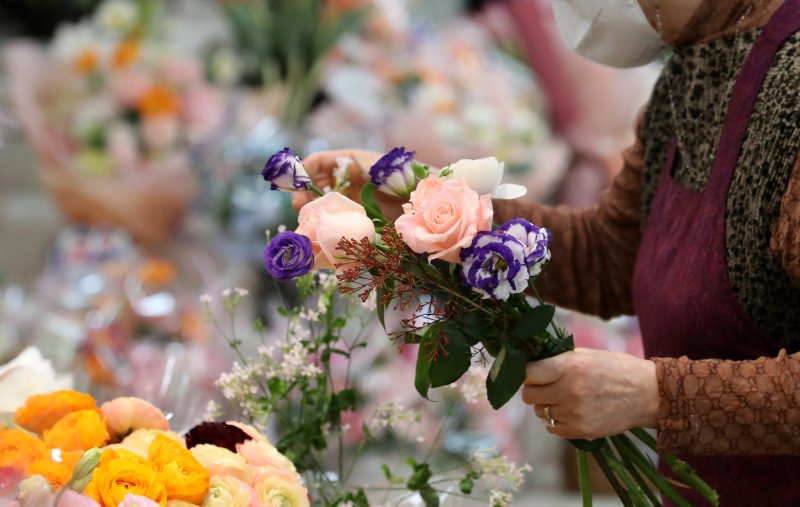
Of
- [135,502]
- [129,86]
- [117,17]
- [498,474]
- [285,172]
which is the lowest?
[498,474]

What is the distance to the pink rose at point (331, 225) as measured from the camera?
0.96 metres

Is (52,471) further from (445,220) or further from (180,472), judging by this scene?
(445,220)

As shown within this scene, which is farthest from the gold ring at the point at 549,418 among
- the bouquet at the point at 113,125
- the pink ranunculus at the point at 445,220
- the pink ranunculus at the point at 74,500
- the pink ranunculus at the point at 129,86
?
the pink ranunculus at the point at 129,86

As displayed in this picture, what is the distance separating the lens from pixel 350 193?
136cm

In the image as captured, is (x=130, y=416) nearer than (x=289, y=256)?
No

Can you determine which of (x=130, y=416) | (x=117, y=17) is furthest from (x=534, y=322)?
(x=117, y=17)

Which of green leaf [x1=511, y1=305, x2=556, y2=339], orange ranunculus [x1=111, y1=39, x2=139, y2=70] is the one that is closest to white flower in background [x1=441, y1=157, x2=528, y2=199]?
green leaf [x1=511, y1=305, x2=556, y2=339]

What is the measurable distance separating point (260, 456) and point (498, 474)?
0.26 m

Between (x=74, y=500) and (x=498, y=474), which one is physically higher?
(x=74, y=500)

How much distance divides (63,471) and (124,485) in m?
0.07

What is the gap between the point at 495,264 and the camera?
930 mm

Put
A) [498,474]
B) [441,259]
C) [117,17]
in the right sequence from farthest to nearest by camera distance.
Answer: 1. [117,17]
2. [498,474]
3. [441,259]

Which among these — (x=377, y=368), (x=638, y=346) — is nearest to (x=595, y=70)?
(x=638, y=346)

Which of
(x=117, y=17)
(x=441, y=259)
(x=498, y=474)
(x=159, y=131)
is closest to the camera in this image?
(x=441, y=259)
